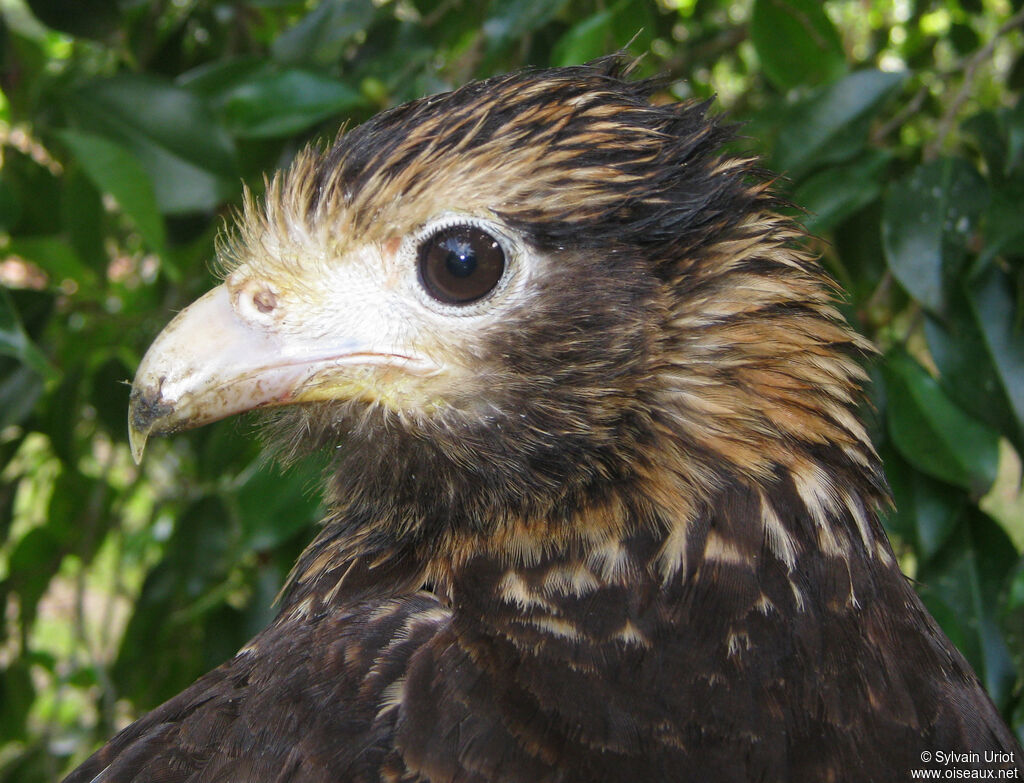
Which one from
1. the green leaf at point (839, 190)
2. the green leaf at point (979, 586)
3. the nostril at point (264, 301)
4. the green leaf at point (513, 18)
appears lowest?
the green leaf at point (979, 586)

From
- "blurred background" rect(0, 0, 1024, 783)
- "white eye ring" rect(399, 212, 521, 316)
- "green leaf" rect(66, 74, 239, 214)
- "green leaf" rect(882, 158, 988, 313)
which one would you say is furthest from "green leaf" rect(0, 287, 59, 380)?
"green leaf" rect(882, 158, 988, 313)

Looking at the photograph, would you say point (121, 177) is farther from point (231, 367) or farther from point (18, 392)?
point (231, 367)

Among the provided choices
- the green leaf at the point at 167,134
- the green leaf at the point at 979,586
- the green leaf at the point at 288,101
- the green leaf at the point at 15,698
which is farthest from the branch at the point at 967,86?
the green leaf at the point at 15,698

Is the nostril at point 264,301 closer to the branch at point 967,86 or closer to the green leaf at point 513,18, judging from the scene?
the green leaf at point 513,18

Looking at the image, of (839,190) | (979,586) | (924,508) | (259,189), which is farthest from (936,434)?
(259,189)

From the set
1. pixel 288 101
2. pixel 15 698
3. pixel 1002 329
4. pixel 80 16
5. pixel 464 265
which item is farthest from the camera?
pixel 15 698

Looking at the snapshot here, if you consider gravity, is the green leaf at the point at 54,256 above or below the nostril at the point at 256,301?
above
